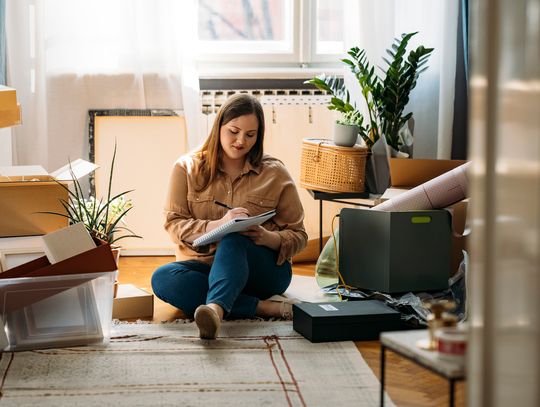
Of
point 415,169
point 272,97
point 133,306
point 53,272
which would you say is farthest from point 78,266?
point 272,97

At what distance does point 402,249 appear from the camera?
Result: 3117mm

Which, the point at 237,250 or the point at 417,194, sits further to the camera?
the point at 417,194

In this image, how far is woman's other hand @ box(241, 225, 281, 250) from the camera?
3.03 m

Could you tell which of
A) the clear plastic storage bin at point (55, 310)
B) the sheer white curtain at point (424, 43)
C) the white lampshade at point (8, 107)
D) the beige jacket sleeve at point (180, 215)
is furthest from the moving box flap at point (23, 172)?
the sheer white curtain at point (424, 43)

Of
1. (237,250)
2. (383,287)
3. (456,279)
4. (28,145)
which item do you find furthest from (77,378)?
(28,145)

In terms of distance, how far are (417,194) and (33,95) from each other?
1967 mm

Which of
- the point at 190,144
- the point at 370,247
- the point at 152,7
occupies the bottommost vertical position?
the point at 370,247

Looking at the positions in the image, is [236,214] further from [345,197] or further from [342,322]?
[345,197]

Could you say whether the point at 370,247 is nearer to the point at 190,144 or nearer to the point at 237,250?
the point at 237,250

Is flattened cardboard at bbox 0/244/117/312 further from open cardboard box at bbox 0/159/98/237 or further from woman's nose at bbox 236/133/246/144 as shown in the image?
woman's nose at bbox 236/133/246/144

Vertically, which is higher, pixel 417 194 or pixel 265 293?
pixel 417 194

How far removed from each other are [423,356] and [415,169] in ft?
7.04

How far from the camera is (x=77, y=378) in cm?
239

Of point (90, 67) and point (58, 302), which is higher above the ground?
point (90, 67)
